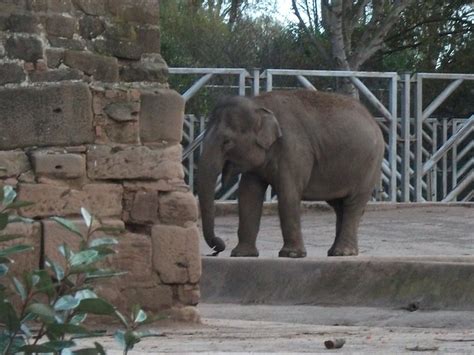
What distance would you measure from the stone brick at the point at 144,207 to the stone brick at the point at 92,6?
0.94 metres

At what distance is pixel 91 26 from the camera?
758 cm

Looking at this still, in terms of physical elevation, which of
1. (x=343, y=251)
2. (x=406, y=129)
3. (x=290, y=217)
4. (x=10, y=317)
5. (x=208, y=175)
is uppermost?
(x=10, y=317)

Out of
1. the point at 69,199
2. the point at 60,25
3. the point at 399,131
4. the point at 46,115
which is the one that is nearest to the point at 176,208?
the point at 69,199

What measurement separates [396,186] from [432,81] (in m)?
7.94

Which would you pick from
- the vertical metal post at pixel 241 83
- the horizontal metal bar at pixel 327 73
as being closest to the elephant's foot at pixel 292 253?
the vertical metal post at pixel 241 83

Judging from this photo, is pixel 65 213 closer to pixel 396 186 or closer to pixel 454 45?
pixel 396 186

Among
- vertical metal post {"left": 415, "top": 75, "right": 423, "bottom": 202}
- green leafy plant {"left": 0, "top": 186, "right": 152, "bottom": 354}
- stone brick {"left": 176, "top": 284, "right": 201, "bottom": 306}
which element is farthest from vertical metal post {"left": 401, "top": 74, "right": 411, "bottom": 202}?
green leafy plant {"left": 0, "top": 186, "right": 152, "bottom": 354}

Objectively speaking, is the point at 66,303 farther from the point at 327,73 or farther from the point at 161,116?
the point at 327,73

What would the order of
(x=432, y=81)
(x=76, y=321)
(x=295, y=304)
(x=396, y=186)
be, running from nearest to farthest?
(x=76, y=321)
(x=295, y=304)
(x=396, y=186)
(x=432, y=81)

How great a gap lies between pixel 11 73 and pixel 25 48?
140mm

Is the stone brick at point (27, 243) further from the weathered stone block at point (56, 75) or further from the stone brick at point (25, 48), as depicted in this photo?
the stone brick at point (25, 48)

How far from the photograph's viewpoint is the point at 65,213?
7.35m

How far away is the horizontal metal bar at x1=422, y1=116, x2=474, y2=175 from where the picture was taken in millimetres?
17047

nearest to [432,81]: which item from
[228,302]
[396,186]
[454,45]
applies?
[454,45]
